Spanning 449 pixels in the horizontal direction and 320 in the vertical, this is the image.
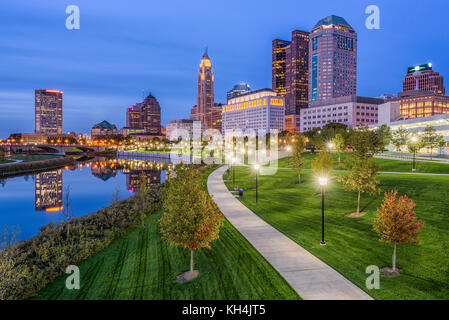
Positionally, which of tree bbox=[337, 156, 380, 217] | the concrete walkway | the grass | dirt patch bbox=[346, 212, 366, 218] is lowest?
the grass

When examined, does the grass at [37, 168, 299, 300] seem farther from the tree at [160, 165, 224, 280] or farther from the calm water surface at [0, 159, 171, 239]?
the calm water surface at [0, 159, 171, 239]

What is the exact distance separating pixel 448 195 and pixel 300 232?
13850 millimetres

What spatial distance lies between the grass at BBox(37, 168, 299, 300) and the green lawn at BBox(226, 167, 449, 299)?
11.8ft

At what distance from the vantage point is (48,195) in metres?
46.2

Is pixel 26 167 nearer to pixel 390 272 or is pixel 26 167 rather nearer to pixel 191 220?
pixel 191 220

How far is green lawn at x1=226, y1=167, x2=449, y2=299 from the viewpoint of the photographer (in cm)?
1234

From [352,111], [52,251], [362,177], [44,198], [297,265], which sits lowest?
[44,198]

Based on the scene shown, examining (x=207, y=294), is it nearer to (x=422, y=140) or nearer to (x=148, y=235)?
(x=148, y=235)

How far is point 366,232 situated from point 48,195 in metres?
46.5

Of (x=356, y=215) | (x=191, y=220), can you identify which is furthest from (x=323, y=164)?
(x=191, y=220)

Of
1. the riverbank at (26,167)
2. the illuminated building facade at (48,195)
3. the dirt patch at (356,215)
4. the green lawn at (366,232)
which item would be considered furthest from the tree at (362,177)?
the riverbank at (26,167)

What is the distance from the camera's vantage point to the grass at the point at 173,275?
1214 centimetres

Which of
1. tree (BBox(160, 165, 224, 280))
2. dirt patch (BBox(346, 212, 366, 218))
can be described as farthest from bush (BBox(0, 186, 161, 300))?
dirt patch (BBox(346, 212, 366, 218))
